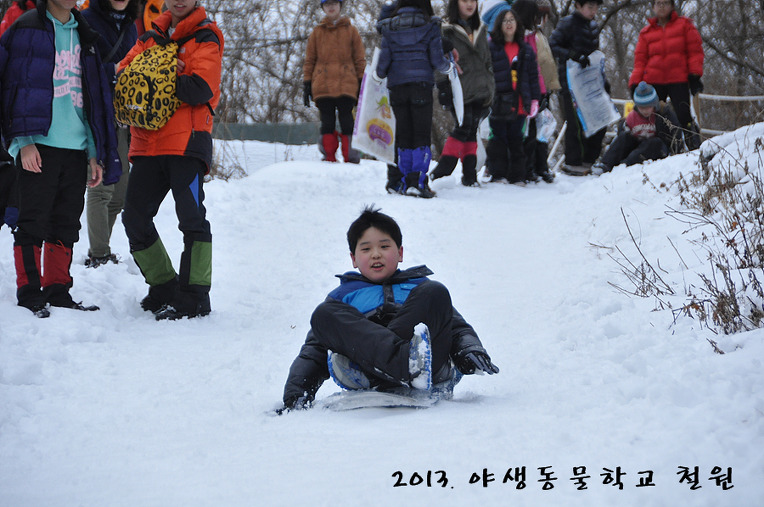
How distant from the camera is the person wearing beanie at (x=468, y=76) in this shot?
8.65 m

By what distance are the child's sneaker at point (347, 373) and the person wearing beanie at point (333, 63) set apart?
6.91 m

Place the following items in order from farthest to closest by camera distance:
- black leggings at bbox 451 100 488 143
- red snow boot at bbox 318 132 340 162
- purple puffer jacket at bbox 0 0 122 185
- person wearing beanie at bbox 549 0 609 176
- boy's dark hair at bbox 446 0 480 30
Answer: red snow boot at bbox 318 132 340 162 < person wearing beanie at bbox 549 0 609 176 < boy's dark hair at bbox 446 0 480 30 < black leggings at bbox 451 100 488 143 < purple puffer jacket at bbox 0 0 122 185

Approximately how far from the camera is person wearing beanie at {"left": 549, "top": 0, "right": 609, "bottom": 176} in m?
9.78

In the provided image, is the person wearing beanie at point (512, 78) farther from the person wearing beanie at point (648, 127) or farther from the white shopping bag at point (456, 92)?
the person wearing beanie at point (648, 127)

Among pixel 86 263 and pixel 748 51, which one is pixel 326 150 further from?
pixel 748 51

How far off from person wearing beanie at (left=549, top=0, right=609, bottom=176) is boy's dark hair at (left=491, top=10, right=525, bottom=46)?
0.95 m

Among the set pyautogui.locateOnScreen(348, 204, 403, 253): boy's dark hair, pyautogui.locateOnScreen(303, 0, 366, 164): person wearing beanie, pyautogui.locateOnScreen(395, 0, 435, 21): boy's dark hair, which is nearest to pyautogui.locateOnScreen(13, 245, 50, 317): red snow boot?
pyautogui.locateOnScreen(348, 204, 403, 253): boy's dark hair

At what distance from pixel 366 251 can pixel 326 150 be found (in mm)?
7275

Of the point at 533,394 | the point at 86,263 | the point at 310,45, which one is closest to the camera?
the point at 533,394

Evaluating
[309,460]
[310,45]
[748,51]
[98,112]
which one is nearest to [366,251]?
[309,460]

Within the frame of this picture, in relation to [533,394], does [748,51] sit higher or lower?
higher

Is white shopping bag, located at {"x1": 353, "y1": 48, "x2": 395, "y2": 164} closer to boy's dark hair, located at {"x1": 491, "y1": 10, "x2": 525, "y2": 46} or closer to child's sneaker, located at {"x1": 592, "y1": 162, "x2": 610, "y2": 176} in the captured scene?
boy's dark hair, located at {"x1": 491, "y1": 10, "x2": 525, "y2": 46}

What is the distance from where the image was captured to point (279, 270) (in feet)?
20.0

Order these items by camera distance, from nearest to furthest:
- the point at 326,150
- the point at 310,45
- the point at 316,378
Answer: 1. the point at 316,378
2. the point at 310,45
3. the point at 326,150
